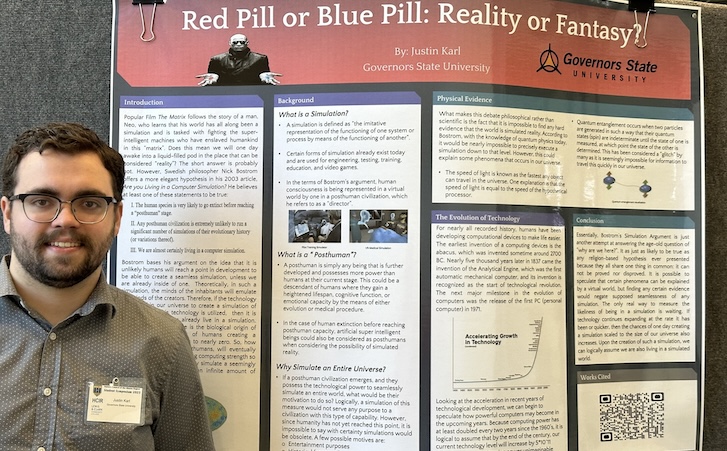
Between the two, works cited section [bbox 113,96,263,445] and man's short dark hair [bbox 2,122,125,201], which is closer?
man's short dark hair [bbox 2,122,125,201]

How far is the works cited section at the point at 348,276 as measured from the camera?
1.26 metres

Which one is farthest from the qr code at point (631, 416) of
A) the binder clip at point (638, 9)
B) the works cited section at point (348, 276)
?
the binder clip at point (638, 9)

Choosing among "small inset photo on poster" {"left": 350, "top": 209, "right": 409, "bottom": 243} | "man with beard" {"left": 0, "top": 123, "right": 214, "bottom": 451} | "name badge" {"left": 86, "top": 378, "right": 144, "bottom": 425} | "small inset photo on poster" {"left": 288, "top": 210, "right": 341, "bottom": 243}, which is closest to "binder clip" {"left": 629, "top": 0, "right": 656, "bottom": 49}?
"small inset photo on poster" {"left": 350, "top": 209, "right": 409, "bottom": 243}

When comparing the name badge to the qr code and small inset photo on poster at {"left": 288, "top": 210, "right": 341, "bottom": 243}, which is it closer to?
small inset photo on poster at {"left": 288, "top": 210, "right": 341, "bottom": 243}

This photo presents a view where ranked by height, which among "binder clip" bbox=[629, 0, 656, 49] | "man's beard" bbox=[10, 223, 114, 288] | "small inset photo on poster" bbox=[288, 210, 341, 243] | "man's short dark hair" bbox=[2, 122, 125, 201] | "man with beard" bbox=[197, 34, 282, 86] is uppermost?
"binder clip" bbox=[629, 0, 656, 49]

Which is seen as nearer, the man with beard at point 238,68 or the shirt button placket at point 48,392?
the shirt button placket at point 48,392

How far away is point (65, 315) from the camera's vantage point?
101cm

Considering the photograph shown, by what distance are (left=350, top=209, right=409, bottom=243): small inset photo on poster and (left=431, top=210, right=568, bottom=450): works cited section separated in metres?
0.08

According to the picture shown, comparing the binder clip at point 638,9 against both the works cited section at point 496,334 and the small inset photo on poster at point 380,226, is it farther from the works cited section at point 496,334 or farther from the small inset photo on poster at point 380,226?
the small inset photo on poster at point 380,226

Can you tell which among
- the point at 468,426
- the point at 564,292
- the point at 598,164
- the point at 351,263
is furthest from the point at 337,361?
the point at 598,164

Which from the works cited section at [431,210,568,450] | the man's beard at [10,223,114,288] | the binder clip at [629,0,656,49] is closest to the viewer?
the man's beard at [10,223,114,288]

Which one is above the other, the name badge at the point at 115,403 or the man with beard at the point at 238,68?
the man with beard at the point at 238,68

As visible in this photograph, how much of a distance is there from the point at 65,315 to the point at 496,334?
0.90 meters

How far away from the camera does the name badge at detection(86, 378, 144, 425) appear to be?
994 millimetres
